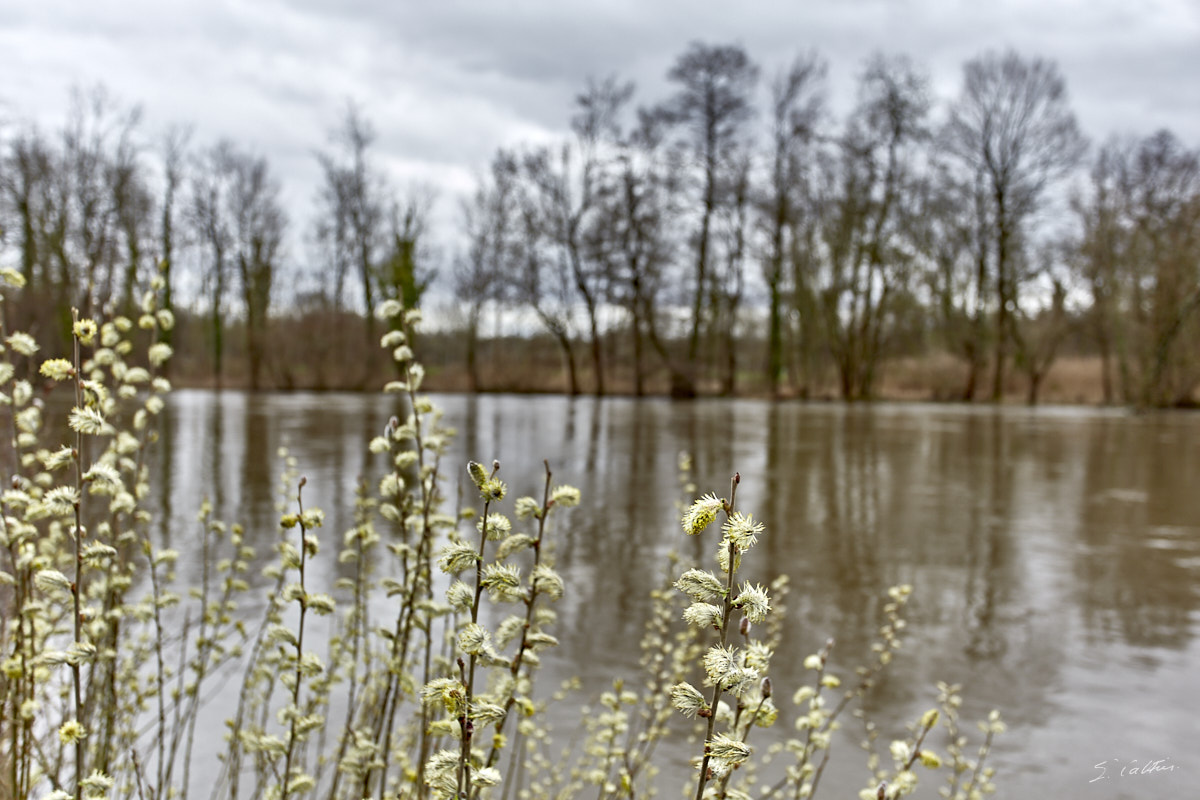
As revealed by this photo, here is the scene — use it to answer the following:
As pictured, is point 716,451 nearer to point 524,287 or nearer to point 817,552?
point 817,552

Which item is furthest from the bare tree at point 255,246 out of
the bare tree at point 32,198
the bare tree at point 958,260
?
the bare tree at point 958,260

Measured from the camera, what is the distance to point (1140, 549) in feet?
23.3

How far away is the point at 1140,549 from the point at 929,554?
1.95 metres

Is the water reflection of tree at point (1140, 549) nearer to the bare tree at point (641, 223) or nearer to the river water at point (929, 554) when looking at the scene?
the river water at point (929, 554)

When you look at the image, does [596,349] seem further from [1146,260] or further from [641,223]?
[1146,260]

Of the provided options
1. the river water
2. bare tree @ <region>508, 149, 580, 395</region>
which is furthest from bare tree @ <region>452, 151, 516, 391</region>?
the river water

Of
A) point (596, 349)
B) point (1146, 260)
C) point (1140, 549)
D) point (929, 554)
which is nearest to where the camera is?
point (929, 554)

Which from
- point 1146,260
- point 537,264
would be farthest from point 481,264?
point 1146,260

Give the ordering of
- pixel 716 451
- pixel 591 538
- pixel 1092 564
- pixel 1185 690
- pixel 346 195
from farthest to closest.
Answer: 1. pixel 346 195
2. pixel 716 451
3. pixel 591 538
4. pixel 1092 564
5. pixel 1185 690

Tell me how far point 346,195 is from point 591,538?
117 ft

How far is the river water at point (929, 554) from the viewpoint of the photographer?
12.5 feet

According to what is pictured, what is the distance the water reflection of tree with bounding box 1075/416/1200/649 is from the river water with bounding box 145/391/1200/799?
0.03 metres

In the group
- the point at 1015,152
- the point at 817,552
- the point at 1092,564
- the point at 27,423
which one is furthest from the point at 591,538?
the point at 1015,152

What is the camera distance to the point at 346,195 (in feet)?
128
